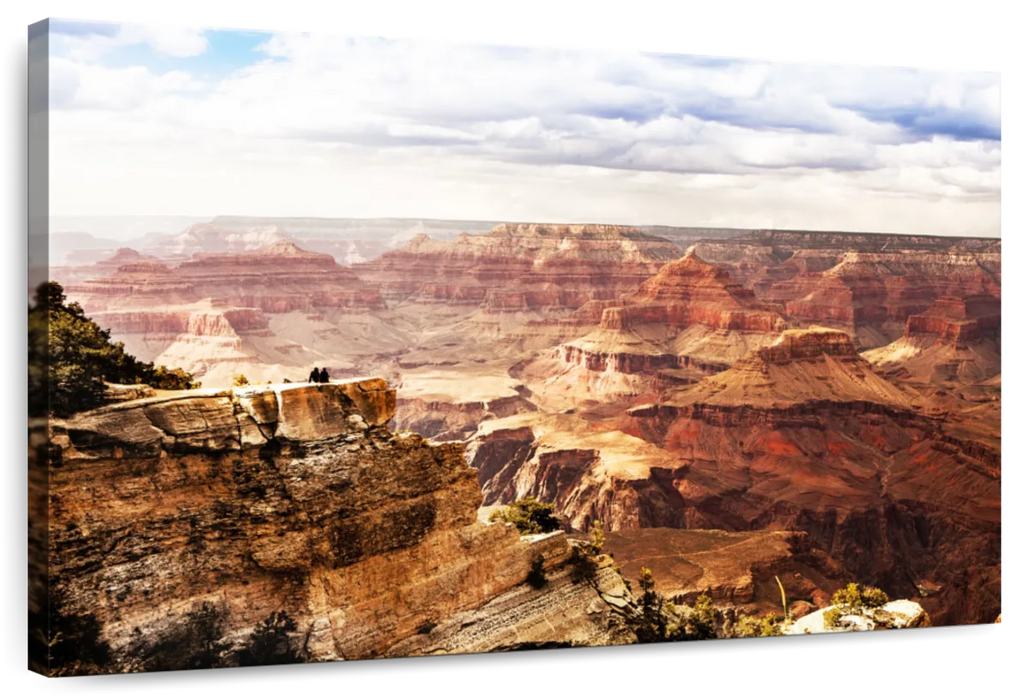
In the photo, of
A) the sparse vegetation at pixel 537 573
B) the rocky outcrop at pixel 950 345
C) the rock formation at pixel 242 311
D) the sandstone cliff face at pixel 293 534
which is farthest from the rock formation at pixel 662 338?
the sandstone cliff face at pixel 293 534

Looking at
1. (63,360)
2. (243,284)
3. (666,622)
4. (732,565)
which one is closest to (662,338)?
(243,284)

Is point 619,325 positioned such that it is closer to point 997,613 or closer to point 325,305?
point 325,305

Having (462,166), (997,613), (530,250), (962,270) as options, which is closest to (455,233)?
(462,166)

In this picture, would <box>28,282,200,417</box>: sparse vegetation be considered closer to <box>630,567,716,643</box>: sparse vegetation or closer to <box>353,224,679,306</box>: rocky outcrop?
<box>630,567,716,643</box>: sparse vegetation

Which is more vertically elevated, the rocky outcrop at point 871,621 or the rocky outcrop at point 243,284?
the rocky outcrop at point 243,284

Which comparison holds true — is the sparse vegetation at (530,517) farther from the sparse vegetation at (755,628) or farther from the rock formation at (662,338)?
the rock formation at (662,338)

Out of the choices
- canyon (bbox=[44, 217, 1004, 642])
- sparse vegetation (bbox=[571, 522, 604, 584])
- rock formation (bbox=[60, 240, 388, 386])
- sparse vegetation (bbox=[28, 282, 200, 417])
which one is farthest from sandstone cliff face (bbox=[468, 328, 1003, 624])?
sparse vegetation (bbox=[28, 282, 200, 417])
